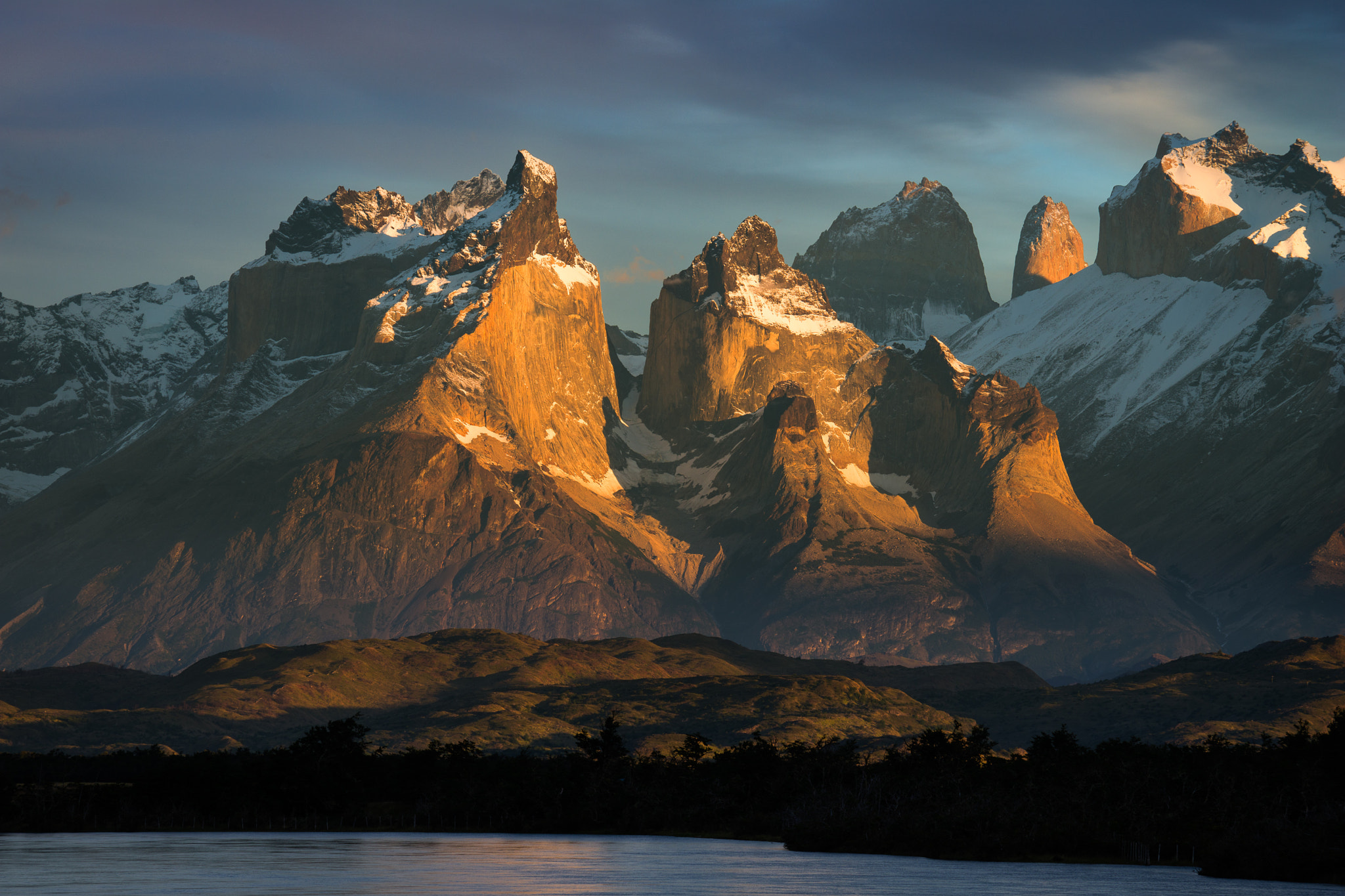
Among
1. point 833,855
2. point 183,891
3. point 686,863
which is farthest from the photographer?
point 833,855

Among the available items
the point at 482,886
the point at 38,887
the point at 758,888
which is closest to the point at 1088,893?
the point at 758,888

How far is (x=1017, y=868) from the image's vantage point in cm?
17800

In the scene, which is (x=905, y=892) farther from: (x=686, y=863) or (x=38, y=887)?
(x=38, y=887)

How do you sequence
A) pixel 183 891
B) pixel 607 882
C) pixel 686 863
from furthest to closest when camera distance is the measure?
1. pixel 686 863
2. pixel 607 882
3. pixel 183 891

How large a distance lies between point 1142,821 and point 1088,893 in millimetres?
51396

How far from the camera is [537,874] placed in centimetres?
16425

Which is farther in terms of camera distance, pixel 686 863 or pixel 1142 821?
pixel 1142 821

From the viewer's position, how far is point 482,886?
5851 inches

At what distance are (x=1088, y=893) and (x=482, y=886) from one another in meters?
50.2

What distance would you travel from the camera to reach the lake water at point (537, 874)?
481 ft

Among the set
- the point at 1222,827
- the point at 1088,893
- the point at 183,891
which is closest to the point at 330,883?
the point at 183,891

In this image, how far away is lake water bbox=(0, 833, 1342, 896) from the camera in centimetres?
14650

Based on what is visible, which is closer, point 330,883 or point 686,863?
point 330,883

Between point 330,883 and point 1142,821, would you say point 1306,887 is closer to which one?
point 1142,821
